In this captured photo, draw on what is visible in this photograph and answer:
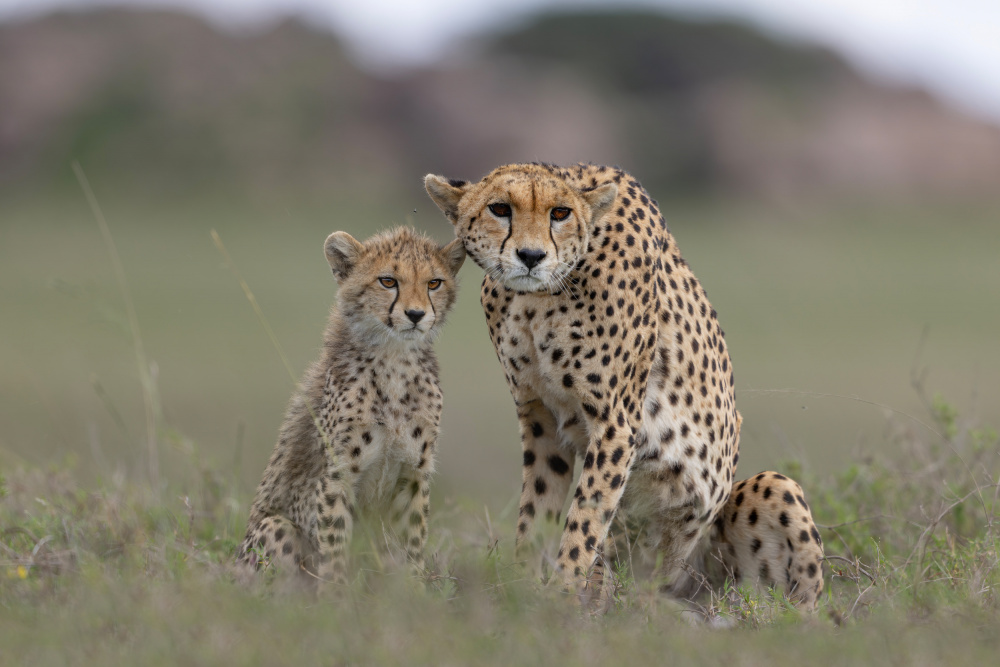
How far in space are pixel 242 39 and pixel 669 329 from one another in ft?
85.8

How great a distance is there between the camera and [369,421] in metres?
3.60

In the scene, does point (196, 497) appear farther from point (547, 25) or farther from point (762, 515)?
point (547, 25)

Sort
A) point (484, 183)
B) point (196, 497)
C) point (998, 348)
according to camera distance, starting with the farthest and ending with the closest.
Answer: point (998, 348) → point (196, 497) → point (484, 183)

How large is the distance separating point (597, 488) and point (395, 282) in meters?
0.83

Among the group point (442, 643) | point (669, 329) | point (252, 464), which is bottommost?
point (252, 464)

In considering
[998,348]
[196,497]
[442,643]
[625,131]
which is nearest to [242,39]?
[625,131]

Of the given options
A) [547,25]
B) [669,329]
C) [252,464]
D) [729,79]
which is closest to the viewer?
[669,329]

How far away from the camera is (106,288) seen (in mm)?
16250

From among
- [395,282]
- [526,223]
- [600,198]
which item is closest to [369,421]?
[395,282]

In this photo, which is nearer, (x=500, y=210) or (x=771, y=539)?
(x=500, y=210)

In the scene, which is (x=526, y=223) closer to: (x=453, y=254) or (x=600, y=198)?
(x=600, y=198)

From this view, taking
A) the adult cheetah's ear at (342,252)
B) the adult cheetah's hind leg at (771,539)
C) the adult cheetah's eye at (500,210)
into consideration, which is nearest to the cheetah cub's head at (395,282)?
the adult cheetah's ear at (342,252)

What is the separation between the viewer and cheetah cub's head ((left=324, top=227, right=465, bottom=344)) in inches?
141

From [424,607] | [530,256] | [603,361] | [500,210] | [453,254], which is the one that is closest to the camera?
[424,607]
